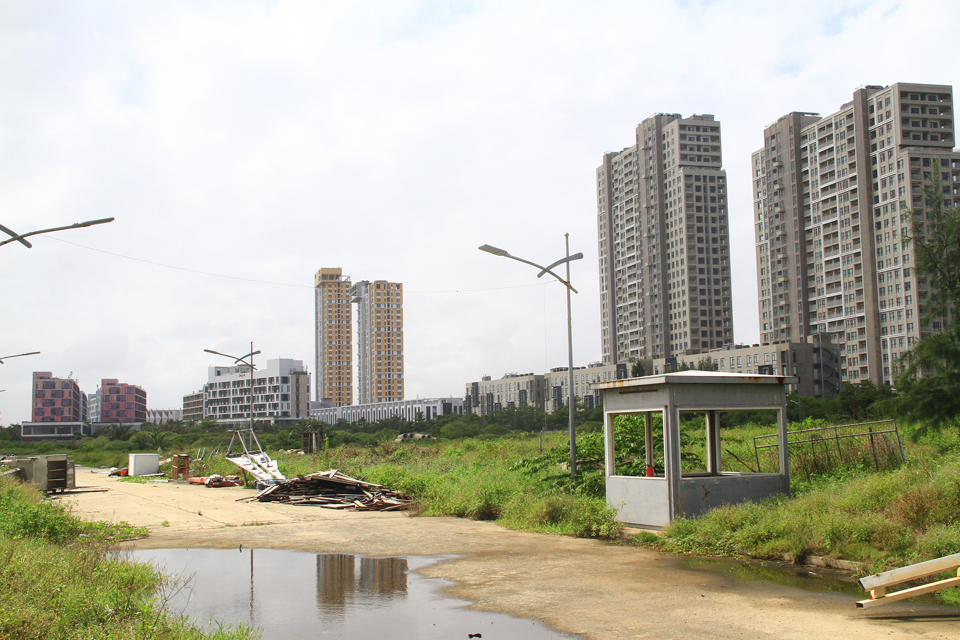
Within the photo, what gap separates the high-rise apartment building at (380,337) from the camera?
141 metres

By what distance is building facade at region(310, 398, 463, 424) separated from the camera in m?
137

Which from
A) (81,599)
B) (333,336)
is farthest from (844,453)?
(333,336)

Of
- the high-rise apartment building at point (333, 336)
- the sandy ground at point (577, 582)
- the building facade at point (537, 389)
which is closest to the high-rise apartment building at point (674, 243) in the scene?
the building facade at point (537, 389)

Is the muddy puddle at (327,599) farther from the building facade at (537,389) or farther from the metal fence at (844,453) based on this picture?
the building facade at (537,389)

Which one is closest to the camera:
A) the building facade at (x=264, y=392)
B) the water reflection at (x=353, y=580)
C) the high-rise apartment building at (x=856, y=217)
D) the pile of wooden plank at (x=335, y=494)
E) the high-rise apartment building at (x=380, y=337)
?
the water reflection at (x=353, y=580)

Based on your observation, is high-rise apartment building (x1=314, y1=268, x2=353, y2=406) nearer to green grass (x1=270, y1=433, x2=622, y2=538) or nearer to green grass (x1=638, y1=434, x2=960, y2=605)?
green grass (x1=270, y1=433, x2=622, y2=538)

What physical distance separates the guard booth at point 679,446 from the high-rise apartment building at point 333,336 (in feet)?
440

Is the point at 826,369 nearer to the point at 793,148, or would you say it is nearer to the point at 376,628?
the point at 793,148

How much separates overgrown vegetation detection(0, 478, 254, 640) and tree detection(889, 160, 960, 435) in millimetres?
19112

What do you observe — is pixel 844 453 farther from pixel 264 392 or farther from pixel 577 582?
pixel 264 392

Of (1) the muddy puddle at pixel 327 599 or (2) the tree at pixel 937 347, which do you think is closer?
(1) the muddy puddle at pixel 327 599

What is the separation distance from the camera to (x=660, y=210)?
124625mm

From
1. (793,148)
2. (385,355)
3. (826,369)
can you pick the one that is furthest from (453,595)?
(385,355)

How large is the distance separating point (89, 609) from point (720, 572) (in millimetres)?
8252
